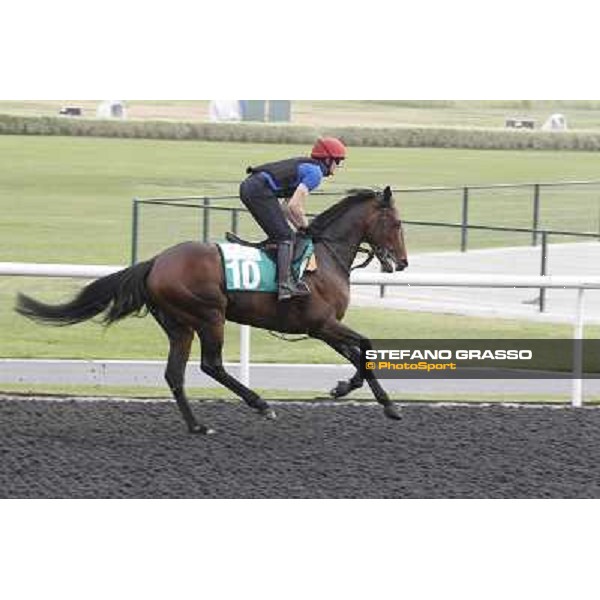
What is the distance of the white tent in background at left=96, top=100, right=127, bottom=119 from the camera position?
45.0 feet

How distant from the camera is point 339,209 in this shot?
29.3ft

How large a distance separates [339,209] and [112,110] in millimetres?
5260

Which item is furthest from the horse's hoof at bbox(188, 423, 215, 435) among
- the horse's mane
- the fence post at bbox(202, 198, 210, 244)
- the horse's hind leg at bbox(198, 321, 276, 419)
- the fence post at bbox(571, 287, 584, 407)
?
the fence post at bbox(202, 198, 210, 244)

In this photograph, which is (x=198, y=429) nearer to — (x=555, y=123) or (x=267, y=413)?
(x=267, y=413)

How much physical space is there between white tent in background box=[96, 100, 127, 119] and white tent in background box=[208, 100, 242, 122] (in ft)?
3.16

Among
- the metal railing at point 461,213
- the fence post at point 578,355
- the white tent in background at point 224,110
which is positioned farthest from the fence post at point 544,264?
the fence post at point 578,355

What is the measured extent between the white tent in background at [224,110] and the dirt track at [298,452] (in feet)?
12.3

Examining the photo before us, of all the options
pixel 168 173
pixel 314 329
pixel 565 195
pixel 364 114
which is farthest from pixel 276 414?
pixel 565 195

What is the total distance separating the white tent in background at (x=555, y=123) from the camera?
47.2 feet

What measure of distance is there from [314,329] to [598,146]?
7.02 m

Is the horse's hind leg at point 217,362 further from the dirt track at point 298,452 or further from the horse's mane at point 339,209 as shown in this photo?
the horse's mane at point 339,209

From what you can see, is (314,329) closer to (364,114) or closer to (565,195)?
(364,114)

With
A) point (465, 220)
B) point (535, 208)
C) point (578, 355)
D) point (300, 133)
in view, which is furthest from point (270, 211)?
point (535, 208)

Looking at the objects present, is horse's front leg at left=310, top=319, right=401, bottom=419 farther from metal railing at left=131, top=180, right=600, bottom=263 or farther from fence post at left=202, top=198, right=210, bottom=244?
fence post at left=202, top=198, right=210, bottom=244
